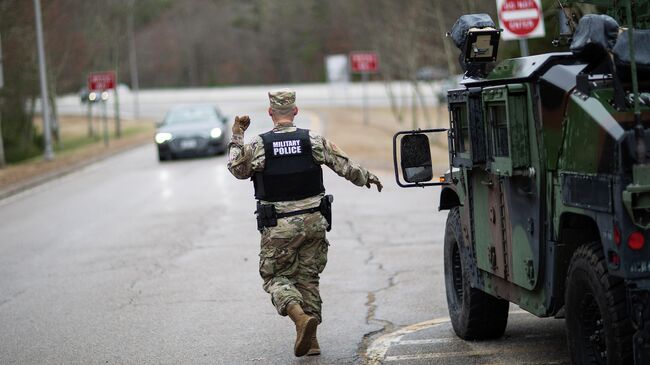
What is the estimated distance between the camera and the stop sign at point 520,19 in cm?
1480

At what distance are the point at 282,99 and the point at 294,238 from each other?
0.92m

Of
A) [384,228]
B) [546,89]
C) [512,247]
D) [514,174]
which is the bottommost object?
[384,228]

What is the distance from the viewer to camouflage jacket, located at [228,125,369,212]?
734 cm

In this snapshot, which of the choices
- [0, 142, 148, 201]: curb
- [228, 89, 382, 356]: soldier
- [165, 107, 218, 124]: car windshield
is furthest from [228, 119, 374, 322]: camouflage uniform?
[165, 107, 218, 124]: car windshield

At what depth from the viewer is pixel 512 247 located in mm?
6496

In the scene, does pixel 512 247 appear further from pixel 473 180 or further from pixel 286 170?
pixel 286 170

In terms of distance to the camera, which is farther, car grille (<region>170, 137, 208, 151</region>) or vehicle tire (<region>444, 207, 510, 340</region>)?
car grille (<region>170, 137, 208, 151</region>)

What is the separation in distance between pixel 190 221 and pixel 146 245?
2314 mm

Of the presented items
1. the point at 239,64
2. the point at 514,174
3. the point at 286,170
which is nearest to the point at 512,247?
the point at 514,174

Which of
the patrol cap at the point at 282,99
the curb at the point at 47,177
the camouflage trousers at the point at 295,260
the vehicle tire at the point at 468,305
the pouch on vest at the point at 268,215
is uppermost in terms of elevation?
the patrol cap at the point at 282,99

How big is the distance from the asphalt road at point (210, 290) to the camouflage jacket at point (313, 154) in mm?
1029

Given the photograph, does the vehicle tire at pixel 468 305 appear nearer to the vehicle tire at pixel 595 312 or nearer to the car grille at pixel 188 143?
the vehicle tire at pixel 595 312

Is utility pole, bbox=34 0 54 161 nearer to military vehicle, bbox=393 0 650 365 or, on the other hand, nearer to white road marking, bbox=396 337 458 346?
white road marking, bbox=396 337 458 346

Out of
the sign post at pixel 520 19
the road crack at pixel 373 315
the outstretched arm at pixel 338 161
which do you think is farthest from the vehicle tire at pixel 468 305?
the sign post at pixel 520 19
